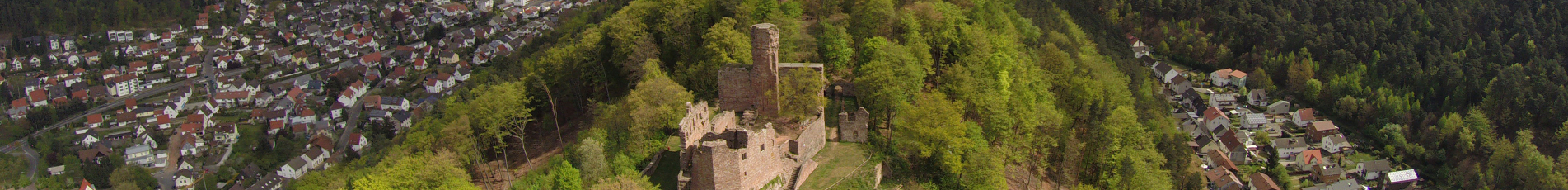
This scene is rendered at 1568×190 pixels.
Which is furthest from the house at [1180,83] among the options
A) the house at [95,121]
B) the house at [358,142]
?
the house at [95,121]

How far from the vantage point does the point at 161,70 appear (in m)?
136

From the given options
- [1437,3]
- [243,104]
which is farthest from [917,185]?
[1437,3]

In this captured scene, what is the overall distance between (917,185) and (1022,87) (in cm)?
1496

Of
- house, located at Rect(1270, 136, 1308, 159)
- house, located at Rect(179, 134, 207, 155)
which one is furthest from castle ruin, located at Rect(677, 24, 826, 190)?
house, located at Rect(179, 134, 207, 155)

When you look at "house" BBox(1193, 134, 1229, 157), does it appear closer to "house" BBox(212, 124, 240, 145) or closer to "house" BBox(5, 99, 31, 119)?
"house" BBox(212, 124, 240, 145)

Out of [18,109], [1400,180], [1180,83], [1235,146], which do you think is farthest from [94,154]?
[1400,180]

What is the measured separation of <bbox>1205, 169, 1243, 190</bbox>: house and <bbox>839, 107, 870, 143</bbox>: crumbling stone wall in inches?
1529

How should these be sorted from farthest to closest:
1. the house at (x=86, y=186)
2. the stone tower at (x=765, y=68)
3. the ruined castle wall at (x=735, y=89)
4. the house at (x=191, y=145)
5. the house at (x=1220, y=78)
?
the house at (x=1220, y=78), the house at (x=191, y=145), the house at (x=86, y=186), the ruined castle wall at (x=735, y=89), the stone tower at (x=765, y=68)

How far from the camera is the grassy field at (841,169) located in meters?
30.8

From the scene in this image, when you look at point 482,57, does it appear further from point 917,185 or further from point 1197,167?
point 917,185

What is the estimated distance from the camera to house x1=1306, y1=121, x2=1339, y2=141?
82.3 m

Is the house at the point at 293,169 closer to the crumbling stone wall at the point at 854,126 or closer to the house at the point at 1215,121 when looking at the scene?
the crumbling stone wall at the point at 854,126

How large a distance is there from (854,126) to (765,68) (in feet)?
14.5

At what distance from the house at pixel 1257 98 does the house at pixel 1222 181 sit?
31562 millimetres
